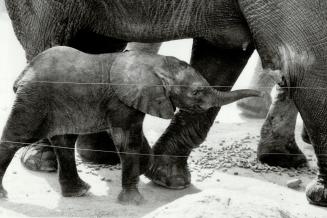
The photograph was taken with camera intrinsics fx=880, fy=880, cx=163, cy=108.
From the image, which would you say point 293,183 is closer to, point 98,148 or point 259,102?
point 98,148

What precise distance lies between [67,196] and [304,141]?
6.64 ft

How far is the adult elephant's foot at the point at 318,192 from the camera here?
4367 mm

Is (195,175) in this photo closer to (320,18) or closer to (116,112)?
(116,112)

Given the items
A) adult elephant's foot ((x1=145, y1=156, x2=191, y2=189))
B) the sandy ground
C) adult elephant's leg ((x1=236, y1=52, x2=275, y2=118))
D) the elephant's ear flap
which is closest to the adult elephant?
adult elephant's foot ((x1=145, y1=156, x2=191, y2=189))

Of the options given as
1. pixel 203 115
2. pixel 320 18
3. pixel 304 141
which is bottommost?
pixel 304 141

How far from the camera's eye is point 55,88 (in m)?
4.10

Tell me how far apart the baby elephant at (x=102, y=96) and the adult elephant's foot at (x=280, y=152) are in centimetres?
105

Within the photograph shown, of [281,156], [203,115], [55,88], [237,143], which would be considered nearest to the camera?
[55,88]

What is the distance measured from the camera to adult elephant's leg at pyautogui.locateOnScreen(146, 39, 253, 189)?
4695mm

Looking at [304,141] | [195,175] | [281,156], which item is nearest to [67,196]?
[195,175]

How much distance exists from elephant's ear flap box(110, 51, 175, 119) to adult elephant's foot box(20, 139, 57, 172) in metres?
0.82

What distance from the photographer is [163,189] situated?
15.1 feet

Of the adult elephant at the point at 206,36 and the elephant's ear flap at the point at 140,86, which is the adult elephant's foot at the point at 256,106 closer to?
the adult elephant at the point at 206,36

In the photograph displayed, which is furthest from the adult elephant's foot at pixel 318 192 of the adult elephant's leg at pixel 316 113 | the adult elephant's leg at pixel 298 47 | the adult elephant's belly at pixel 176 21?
the adult elephant's belly at pixel 176 21
